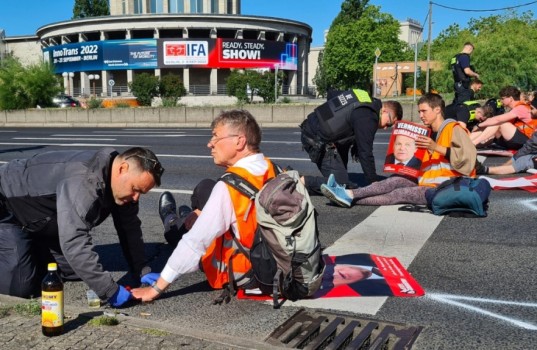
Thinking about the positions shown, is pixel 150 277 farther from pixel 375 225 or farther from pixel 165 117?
pixel 165 117

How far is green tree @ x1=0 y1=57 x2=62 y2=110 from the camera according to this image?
35188 millimetres

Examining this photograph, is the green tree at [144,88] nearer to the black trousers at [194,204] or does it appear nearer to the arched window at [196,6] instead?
the arched window at [196,6]

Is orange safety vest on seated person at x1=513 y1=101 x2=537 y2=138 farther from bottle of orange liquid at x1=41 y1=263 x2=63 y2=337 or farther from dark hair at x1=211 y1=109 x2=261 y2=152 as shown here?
bottle of orange liquid at x1=41 y1=263 x2=63 y2=337

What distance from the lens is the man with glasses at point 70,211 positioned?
11.9 ft

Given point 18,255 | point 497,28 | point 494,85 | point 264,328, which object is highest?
point 497,28

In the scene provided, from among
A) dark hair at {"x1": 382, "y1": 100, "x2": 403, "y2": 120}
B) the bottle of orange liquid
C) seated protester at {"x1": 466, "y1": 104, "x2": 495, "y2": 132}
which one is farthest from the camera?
seated protester at {"x1": 466, "y1": 104, "x2": 495, "y2": 132}

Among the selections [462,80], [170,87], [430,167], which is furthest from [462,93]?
[170,87]

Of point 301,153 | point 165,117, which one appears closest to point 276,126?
point 165,117

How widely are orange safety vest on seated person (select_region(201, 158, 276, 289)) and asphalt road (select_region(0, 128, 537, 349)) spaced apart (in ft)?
0.61

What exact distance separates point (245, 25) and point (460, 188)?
73.5 meters

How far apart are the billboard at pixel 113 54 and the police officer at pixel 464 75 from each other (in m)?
64.1

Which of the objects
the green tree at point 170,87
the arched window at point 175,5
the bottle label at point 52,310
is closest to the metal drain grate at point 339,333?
the bottle label at point 52,310

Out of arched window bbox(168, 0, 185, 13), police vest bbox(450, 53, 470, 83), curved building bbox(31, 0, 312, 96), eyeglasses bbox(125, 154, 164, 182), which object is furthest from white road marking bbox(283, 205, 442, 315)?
arched window bbox(168, 0, 185, 13)

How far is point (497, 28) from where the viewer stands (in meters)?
60.2
